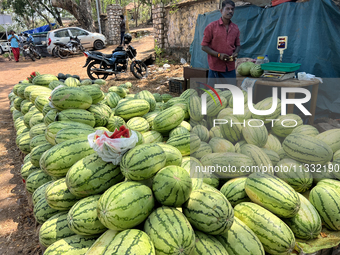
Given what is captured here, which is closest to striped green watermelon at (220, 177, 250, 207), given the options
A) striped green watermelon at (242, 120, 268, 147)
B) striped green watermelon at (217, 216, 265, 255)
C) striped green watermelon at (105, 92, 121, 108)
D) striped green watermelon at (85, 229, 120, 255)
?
striped green watermelon at (217, 216, 265, 255)

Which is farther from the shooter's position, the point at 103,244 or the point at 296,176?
the point at 296,176

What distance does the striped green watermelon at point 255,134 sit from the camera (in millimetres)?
2441

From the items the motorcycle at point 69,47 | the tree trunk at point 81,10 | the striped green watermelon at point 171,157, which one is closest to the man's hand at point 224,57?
the striped green watermelon at point 171,157

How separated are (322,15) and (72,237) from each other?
653 centimetres

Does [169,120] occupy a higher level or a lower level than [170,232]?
higher

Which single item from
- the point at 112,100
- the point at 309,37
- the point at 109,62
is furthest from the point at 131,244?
the point at 109,62

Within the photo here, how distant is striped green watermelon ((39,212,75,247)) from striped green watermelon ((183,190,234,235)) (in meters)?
0.92

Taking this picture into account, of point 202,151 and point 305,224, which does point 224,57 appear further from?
point 305,224

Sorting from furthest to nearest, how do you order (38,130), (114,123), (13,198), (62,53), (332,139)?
(62,53) < (13,198) < (38,130) < (114,123) < (332,139)

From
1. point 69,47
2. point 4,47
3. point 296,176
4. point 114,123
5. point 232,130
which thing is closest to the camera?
point 296,176

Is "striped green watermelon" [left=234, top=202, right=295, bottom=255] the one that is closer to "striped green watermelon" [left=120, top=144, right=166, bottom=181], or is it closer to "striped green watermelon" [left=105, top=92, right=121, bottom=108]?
"striped green watermelon" [left=120, top=144, right=166, bottom=181]

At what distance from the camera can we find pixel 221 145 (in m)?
2.48

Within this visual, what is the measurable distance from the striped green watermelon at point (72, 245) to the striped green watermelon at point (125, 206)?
0.27m

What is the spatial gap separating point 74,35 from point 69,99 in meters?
18.6
